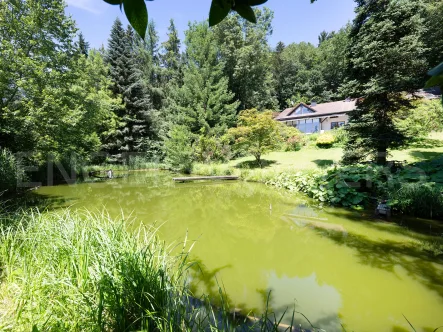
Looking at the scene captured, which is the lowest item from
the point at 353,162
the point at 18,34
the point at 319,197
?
the point at 319,197

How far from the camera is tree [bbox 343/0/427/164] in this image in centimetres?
704

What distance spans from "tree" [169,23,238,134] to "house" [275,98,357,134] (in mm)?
10431

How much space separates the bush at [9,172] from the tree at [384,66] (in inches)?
476

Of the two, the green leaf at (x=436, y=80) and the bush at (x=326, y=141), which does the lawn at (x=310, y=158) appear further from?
the green leaf at (x=436, y=80)

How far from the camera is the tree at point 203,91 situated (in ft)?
55.9

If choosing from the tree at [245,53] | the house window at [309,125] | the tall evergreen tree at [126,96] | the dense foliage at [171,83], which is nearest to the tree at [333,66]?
the house window at [309,125]

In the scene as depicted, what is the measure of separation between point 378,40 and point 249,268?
8389 millimetres

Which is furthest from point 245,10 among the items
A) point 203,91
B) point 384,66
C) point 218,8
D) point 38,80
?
point 203,91

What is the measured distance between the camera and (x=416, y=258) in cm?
331

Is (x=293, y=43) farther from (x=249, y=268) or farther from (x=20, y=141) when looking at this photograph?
(x=249, y=268)

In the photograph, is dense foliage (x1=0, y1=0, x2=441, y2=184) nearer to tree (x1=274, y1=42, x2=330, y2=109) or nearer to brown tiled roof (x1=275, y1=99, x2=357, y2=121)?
brown tiled roof (x1=275, y1=99, x2=357, y2=121)

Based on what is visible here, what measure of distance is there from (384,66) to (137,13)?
30.5 feet

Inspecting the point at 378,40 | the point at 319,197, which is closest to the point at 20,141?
the point at 319,197

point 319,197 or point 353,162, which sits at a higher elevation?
point 353,162
